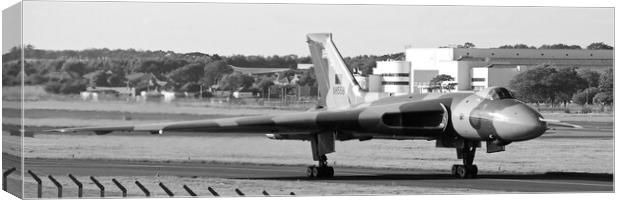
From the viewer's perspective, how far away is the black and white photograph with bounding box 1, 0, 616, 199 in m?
36.2

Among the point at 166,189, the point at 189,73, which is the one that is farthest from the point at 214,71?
the point at 166,189

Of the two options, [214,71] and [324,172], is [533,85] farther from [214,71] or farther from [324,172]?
[214,71]

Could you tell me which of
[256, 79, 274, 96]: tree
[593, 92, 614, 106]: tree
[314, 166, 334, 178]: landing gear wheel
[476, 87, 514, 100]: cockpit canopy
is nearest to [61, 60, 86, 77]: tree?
[314, 166, 334, 178]: landing gear wheel

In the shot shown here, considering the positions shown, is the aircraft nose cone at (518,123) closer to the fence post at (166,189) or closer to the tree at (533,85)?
the tree at (533,85)

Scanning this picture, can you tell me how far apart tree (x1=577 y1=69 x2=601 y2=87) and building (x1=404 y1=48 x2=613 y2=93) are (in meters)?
0.21

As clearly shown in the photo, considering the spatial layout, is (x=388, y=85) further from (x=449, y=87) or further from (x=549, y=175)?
(x=549, y=175)

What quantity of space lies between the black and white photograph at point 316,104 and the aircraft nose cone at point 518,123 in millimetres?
42

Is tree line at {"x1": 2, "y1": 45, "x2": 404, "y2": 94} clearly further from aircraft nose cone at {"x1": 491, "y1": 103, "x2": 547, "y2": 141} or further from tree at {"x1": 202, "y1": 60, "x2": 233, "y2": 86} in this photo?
aircraft nose cone at {"x1": 491, "y1": 103, "x2": 547, "y2": 141}

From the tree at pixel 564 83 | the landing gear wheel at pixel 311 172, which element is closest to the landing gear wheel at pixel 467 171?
the landing gear wheel at pixel 311 172

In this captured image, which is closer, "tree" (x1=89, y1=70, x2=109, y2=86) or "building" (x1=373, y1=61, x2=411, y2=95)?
"tree" (x1=89, y1=70, x2=109, y2=86)

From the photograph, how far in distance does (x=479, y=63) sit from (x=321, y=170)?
20.0ft

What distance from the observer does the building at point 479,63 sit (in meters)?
44.0

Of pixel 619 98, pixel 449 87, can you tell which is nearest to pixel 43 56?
pixel 449 87

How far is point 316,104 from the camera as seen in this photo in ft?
170
